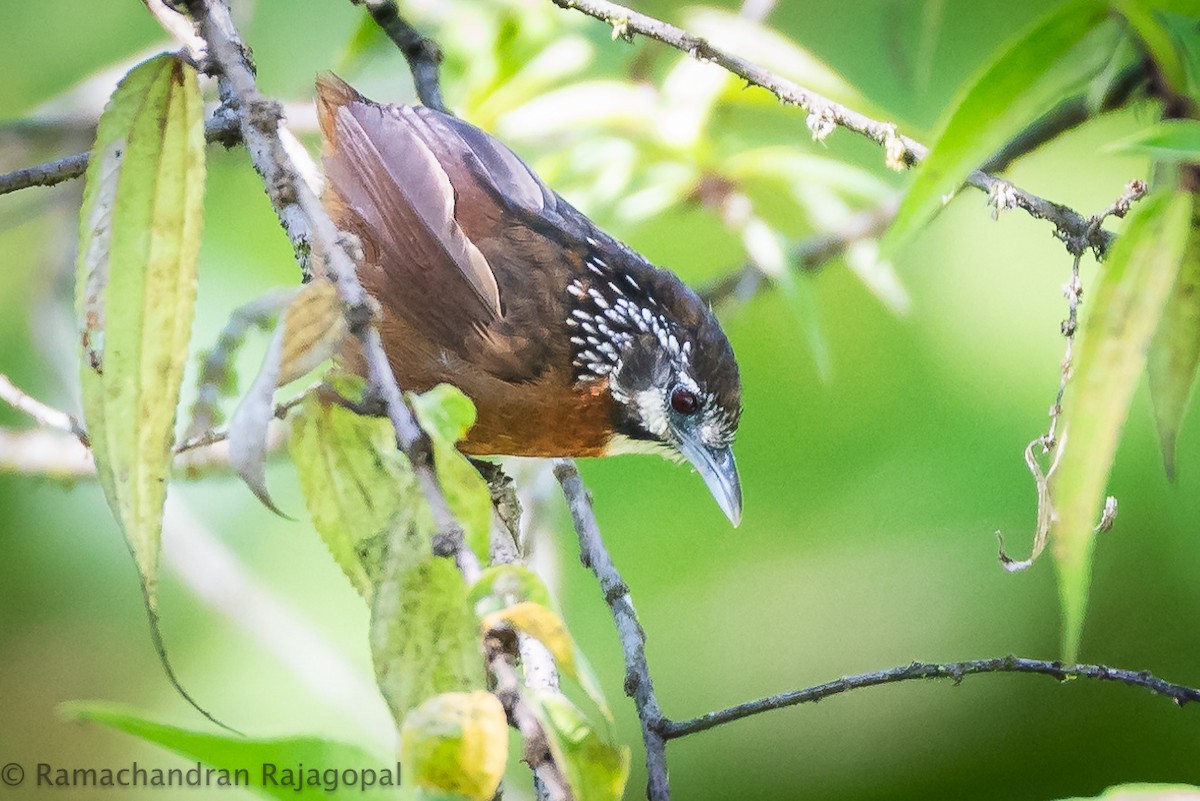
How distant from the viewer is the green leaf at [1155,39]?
700 millimetres

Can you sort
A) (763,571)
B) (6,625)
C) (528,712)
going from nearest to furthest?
(528,712) → (6,625) → (763,571)

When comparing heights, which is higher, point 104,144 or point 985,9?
point 985,9

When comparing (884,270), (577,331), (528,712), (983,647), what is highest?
(884,270)

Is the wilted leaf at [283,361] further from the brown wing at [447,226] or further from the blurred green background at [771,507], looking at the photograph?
the blurred green background at [771,507]

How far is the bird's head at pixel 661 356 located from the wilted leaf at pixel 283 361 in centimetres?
79

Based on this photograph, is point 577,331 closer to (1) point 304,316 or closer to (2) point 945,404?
(2) point 945,404

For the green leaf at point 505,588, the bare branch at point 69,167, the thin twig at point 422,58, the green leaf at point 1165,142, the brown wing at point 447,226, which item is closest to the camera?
the green leaf at point 505,588

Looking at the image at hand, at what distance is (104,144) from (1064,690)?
1.50m

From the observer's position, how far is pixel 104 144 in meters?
0.62

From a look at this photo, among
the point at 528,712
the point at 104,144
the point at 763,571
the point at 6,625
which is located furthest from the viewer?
the point at 763,571

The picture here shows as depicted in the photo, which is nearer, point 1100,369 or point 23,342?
point 1100,369

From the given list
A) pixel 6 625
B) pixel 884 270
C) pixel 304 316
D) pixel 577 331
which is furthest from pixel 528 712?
pixel 6 625

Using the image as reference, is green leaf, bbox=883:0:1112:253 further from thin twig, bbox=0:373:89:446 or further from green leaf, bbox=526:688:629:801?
thin twig, bbox=0:373:89:446

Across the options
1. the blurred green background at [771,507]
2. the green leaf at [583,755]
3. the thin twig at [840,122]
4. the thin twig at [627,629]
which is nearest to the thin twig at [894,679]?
the thin twig at [627,629]
